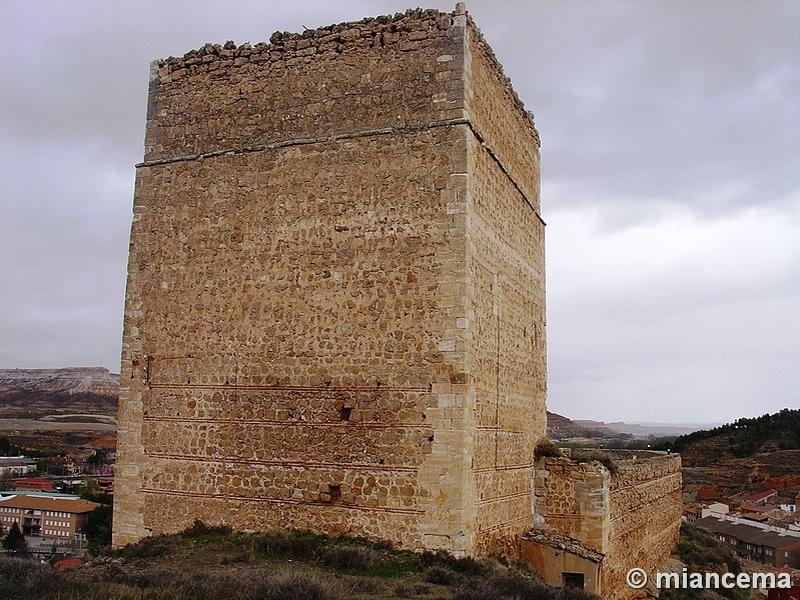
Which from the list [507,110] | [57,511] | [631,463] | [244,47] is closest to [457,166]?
[507,110]

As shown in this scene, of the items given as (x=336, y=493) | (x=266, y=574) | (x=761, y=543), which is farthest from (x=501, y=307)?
(x=761, y=543)

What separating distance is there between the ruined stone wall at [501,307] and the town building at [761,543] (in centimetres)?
2479

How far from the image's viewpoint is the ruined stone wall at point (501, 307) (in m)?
Result: 9.11

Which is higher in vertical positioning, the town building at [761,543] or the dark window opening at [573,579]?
the dark window opening at [573,579]

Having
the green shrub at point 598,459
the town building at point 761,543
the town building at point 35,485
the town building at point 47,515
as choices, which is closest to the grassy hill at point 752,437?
the town building at point 761,543

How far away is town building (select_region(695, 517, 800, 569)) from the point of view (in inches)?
1296

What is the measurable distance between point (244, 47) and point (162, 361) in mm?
4311

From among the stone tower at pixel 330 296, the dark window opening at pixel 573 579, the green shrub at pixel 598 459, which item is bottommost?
the dark window opening at pixel 573 579

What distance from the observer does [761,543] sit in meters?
33.6

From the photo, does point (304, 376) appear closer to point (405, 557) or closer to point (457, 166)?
point (405, 557)

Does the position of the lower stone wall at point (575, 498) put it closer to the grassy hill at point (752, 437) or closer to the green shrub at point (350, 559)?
the green shrub at point (350, 559)

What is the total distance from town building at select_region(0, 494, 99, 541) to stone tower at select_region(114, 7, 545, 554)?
36279 millimetres

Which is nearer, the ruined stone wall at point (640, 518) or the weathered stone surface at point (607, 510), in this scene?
the weathered stone surface at point (607, 510)

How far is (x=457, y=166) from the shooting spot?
351 inches
